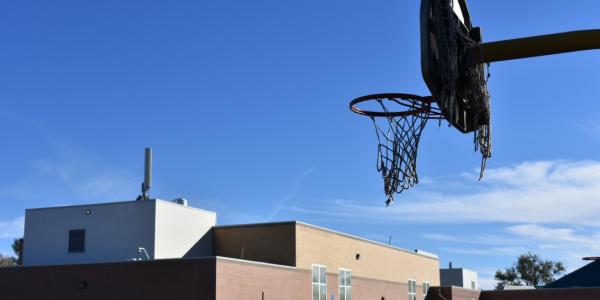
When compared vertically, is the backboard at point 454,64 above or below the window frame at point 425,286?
above

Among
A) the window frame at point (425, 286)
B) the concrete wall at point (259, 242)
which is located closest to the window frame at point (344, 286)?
the concrete wall at point (259, 242)

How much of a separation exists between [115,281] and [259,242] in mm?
7589

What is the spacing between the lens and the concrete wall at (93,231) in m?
33.7

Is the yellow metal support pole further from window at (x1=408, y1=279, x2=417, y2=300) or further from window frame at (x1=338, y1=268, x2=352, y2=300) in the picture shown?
window at (x1=408, y1=279, x2=417, y2=300)

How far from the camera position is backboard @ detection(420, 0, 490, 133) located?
38.7 ft

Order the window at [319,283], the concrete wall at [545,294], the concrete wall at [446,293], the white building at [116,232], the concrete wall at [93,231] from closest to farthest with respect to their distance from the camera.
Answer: the white building at [116,232], the concrete wall at [93,231], the window at [319,283], the concrete wall at [446,293], the concrete wall at [545,294]

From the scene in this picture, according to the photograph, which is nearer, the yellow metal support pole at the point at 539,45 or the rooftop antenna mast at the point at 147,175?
the yellow metal support pole at the point at 539,45

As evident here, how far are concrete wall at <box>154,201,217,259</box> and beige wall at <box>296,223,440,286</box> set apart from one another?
4.95 m

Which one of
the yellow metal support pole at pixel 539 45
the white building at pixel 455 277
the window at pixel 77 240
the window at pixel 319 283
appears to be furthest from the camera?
the white building at pixel 455 277

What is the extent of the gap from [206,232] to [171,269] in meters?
8.13

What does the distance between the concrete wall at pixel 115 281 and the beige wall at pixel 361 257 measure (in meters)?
6.74

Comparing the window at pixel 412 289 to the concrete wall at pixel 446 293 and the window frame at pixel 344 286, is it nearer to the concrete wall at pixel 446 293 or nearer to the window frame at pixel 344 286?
the concrete wall at pixel 446 293

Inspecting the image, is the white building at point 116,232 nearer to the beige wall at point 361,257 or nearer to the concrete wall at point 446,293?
the beige wall at point 361,257

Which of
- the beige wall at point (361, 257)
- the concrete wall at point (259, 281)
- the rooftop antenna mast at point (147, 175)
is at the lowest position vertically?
the concrete wall at point (259, 281)
